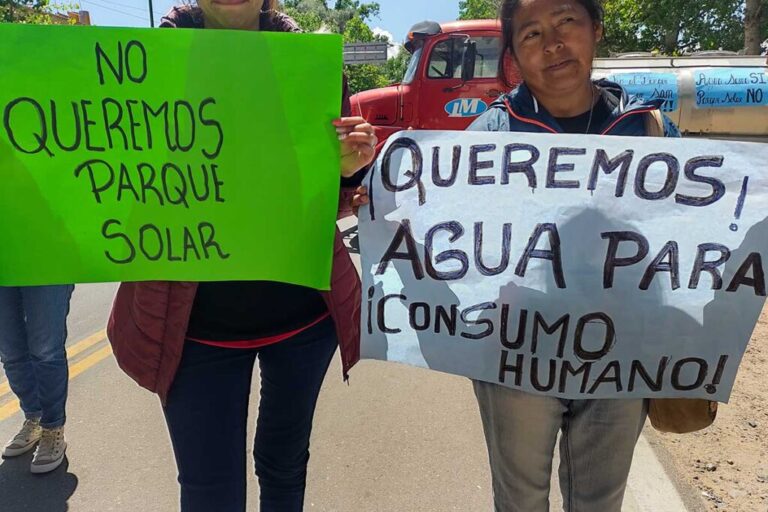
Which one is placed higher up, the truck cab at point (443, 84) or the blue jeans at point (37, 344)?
the truck cab at point (443, 84)

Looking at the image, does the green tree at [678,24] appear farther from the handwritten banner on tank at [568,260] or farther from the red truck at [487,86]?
the handwritten banner on tank at [568,260]

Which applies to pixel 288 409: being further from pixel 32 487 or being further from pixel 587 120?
pixel 32 487

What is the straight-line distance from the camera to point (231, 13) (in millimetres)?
1398

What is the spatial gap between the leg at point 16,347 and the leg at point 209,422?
4.40 feet

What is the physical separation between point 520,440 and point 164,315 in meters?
0.99

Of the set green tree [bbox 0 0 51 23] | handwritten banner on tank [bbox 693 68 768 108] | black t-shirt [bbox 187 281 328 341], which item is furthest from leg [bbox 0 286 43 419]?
green tree [bbox 0 0 51 23]

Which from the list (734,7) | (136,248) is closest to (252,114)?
(136,248)

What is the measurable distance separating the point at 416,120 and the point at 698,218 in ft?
23.8

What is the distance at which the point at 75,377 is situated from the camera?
3.47 metres

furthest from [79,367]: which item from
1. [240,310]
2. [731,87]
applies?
[731,87]

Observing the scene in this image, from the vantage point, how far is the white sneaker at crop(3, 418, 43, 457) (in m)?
2.61

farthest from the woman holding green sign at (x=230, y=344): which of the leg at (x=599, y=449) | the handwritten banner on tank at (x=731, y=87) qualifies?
the handwritten banner on tank at (x=731, y=87)

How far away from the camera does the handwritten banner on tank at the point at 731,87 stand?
877 cm

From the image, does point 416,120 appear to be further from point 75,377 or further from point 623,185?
point 623,185
